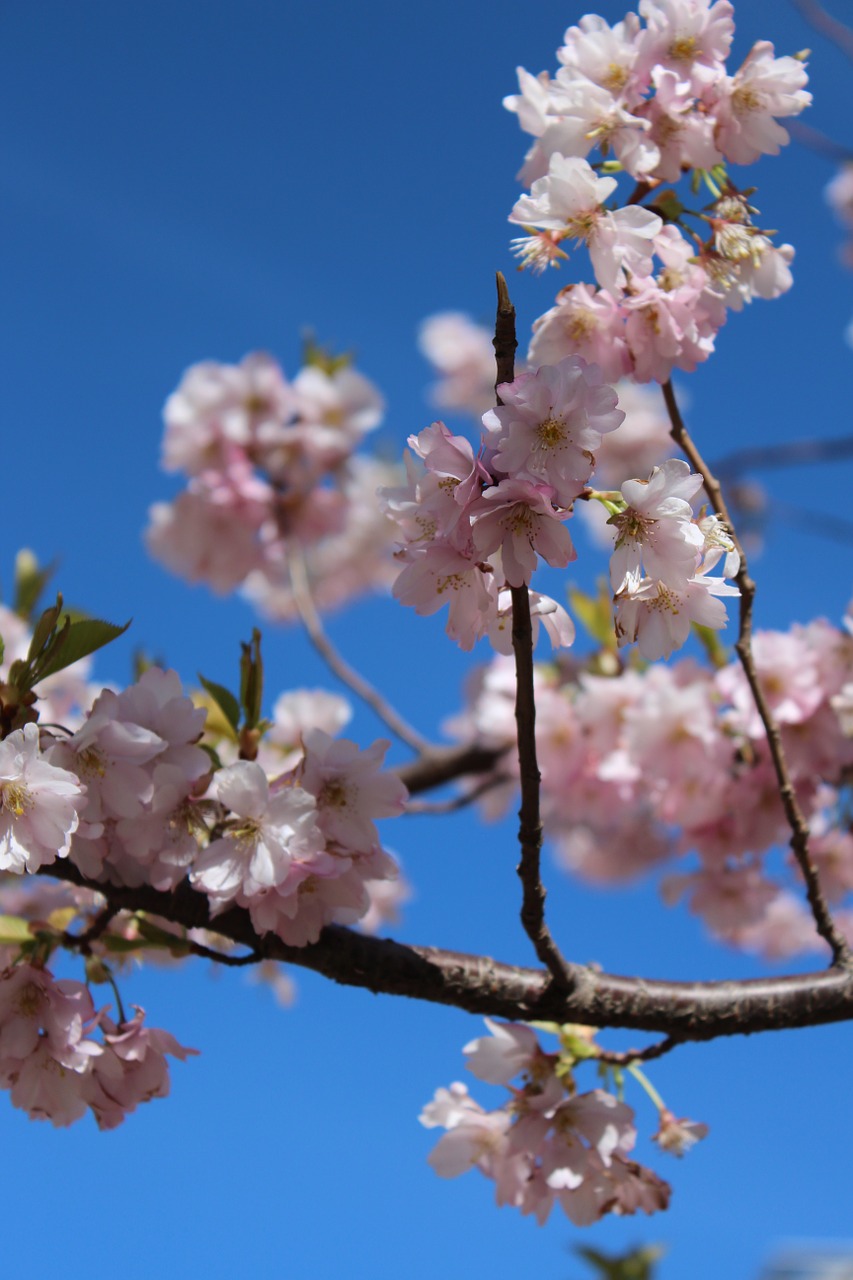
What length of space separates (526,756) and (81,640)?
0.63m

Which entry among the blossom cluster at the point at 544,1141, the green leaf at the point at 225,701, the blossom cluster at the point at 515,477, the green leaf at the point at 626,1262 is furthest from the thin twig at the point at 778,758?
the green leaf at the point at 626,1262

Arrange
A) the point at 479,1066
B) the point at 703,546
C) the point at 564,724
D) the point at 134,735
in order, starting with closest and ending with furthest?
the point at 703,546
the point at 134,735
the point at 479,1066
the point at 564,724

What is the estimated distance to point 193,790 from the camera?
150 centimetres

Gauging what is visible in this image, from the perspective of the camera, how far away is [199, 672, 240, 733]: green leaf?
1718 mm

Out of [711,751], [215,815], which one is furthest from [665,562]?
[711,751]

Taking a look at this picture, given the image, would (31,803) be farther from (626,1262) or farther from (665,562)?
(626,1262)

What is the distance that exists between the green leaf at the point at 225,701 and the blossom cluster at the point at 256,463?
2.48 m

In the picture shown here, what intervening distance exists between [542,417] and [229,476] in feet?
11.2

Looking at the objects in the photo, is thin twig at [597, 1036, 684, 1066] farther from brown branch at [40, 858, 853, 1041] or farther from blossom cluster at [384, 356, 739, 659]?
blossom cluster at [384, 356, 739, 659]

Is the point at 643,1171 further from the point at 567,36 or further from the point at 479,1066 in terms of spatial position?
the point at 567,36

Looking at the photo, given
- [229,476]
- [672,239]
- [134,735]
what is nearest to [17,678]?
[134,735]

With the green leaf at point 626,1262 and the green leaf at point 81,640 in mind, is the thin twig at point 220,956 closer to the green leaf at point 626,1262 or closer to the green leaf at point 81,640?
the green leaf at point 81,640

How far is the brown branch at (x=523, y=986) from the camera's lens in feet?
5.03

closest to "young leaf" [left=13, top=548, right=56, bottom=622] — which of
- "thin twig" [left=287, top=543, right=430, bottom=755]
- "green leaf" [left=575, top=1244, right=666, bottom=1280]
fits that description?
"thin twig" [left=287, top=543, right=430, bottom=755]
